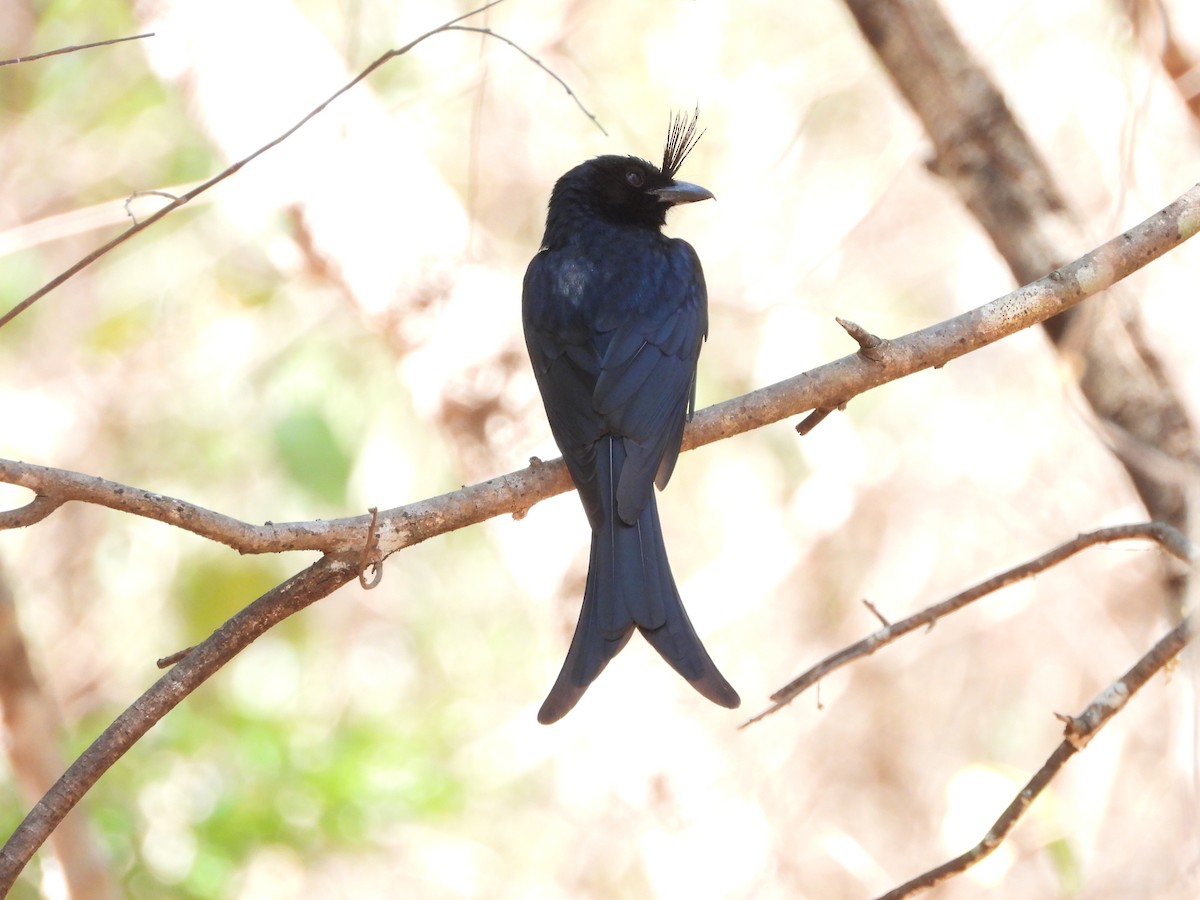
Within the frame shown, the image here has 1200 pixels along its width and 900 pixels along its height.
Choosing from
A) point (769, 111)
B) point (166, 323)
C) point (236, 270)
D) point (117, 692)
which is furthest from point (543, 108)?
point (117, 692)

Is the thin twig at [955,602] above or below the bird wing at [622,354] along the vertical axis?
below

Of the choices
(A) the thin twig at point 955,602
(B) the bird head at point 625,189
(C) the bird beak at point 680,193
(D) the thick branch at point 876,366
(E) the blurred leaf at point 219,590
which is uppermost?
(E) the blurred leaf at point 219,590

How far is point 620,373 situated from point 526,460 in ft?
5.55

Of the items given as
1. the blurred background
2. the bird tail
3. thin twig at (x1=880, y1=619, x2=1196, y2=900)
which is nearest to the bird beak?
the blurred background

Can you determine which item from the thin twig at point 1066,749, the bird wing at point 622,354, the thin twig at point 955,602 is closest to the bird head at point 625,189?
the bird wing at point 622,354

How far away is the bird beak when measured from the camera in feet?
11.7

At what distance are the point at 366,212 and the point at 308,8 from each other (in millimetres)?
2535

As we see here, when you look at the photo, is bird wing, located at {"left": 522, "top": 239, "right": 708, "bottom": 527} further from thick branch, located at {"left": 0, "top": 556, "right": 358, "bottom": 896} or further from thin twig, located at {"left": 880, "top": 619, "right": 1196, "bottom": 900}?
thin twig, located at {"left": 880, "top": 619, "right": 1196, "bottom": 900}

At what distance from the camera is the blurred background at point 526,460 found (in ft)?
15.1

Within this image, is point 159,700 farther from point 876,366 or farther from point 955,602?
point 955,602

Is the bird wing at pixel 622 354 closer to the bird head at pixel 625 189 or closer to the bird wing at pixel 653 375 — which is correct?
the bird wing at pixel 653 375

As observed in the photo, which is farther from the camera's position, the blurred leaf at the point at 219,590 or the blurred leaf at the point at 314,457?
the blurred leaf at the point at 219,590

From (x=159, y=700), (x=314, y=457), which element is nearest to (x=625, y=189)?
(x=314, y=457)

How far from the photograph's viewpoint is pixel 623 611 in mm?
2365
